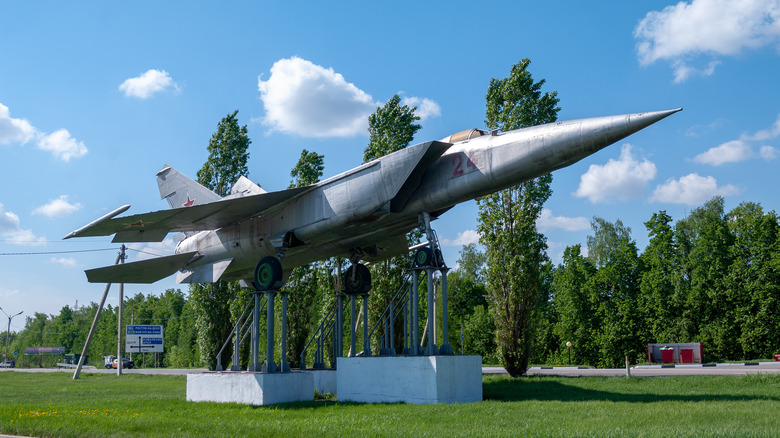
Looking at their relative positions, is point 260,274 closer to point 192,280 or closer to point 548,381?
point 192,280

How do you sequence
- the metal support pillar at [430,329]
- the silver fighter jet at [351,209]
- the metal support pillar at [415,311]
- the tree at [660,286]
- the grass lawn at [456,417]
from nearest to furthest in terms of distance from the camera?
the grass lawn at [456,417] → the silver fighter jet at [351,209] → the metal support pillar at [430,329] → the metal support pillar at [415,311] → the tree at [660,286]

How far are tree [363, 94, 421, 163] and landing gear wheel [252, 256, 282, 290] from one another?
11.9 meters

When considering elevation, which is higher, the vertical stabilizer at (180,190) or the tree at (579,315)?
the vertical stabilizer at (180,190)

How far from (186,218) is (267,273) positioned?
240 cm

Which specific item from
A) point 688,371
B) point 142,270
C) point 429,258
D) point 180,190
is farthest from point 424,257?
point 688,371

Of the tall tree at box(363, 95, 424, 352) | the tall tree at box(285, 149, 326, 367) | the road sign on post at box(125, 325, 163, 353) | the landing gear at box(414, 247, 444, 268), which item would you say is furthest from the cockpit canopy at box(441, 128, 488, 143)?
the road sign on post at box(125, 325, 163, 353)

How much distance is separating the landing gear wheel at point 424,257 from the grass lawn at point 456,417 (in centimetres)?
336

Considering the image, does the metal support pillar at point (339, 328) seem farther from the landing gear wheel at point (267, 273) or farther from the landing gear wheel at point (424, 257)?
the landing gear wheel at point (424, 257)

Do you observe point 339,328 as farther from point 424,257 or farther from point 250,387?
point 424,257

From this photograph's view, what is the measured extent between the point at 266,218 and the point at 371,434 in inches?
324

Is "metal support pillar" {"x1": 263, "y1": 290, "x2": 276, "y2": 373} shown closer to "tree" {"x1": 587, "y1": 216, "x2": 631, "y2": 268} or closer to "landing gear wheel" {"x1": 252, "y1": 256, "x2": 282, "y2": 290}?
"landing gear wheel" {"x1": 252, "y1": 256, "x2": 282, "y2": 290}

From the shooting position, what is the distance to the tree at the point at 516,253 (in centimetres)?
2033

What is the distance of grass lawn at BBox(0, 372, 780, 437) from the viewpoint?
8.42m

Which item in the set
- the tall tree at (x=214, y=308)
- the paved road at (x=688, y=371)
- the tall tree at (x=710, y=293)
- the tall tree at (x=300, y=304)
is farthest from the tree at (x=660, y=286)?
the tall tree at (x=214, y=308)
